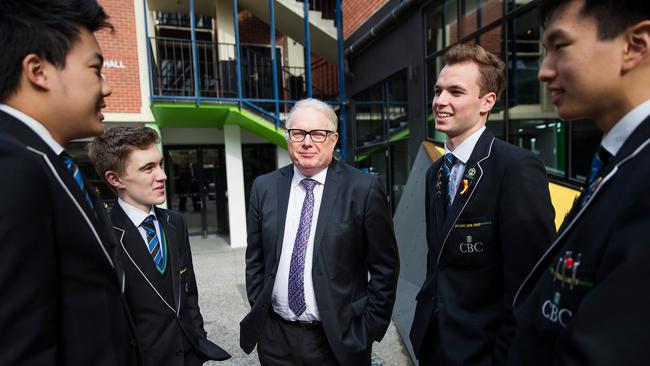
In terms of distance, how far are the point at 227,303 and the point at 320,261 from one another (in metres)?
3.50

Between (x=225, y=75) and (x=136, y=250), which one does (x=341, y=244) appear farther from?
(x=225, y=75)

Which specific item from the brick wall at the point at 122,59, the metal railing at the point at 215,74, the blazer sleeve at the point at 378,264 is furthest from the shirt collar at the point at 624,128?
the brick wall at the point at 122,59

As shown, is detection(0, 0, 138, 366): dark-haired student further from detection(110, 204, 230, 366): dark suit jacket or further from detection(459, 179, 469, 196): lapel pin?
detection(459, 179, 469, 196): lapel pin

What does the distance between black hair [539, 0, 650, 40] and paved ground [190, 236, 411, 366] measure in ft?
9.95

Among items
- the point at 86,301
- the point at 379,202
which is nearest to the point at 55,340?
the point at 86,301

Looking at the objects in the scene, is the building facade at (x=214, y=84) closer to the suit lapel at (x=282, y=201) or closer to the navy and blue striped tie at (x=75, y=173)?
the suit lapel at (x=282, y=201)

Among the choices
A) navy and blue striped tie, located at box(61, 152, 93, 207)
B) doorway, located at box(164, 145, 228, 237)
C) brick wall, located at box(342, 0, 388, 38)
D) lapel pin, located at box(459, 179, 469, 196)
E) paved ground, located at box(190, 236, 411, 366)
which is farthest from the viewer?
doorway, located at box(164, 145, 228, 237)

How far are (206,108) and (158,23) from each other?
389cm

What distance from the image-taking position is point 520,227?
4.64ft

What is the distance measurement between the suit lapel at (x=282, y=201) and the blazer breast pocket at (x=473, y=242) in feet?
3.01

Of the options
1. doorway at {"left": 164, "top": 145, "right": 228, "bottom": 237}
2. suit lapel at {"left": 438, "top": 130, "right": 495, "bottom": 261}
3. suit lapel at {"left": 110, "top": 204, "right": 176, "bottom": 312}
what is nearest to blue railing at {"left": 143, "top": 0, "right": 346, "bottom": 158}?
doorway at {"left": 164, "top": 145, "right": 228, "bottom": 237}

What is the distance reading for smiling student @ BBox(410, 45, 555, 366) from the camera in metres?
1.42

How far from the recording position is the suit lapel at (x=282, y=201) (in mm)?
2016

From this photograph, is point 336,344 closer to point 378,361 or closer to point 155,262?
point 155,262
